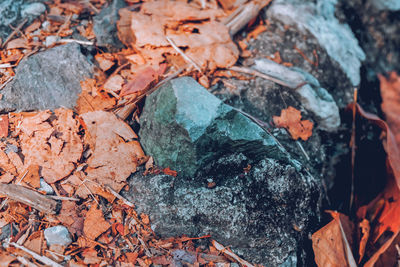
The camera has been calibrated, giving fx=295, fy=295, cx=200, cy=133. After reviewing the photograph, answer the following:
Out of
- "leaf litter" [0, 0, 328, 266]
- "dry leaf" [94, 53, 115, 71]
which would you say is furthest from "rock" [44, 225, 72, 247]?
"dry leaf" [94, 53, 115, 71]

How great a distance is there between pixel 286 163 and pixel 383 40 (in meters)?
2.90

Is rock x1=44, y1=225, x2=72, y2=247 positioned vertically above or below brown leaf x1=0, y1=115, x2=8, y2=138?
below

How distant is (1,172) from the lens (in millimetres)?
1986

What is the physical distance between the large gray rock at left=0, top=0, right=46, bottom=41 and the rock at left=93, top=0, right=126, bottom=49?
21.3 inches

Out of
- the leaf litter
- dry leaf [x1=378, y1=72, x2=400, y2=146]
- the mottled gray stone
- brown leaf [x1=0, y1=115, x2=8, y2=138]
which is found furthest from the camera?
dry leaf [x1=378, y1=72, x2=400, y2=146]

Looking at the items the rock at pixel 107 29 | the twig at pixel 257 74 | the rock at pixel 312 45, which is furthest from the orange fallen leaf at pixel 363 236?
the rock at pixel 107 29

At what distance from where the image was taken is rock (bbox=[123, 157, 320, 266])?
1974mm

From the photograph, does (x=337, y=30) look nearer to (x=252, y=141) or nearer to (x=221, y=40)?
(x=221, y=40)

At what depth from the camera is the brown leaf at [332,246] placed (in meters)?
2.12

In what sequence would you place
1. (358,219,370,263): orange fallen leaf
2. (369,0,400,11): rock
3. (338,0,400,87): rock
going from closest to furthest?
(358,219,370,263): orange fallen leaf → (338,0,400,87): rock → (369,0,400,11): rock

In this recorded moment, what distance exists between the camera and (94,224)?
6.22ft

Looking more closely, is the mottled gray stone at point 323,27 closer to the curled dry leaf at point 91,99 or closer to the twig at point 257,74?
the twig at point 257,74

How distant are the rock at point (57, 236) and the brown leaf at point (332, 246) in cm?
168

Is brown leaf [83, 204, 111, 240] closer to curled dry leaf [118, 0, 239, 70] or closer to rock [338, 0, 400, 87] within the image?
curled dry leaf [118, 0, 239, 70]
